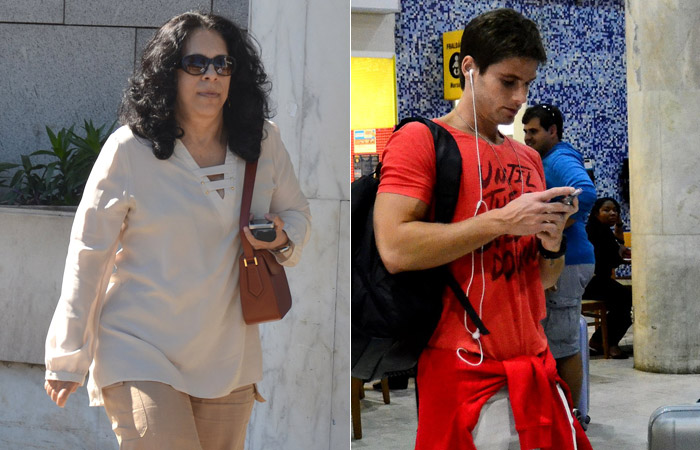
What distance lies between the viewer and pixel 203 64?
2793 millimetres

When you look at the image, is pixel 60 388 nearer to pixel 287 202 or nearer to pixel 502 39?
pixel 287 202

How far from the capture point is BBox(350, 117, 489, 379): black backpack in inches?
84.3

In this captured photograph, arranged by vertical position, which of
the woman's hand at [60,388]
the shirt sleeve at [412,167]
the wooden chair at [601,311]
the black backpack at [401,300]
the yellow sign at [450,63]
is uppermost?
the yellow sign at [450,63]

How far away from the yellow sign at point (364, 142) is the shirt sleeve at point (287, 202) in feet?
18.9

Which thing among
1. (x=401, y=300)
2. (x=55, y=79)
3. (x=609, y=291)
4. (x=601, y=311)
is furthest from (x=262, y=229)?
(x=609, y=291)

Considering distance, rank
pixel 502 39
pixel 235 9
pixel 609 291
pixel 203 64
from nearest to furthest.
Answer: pixel 502 39, pixel 203 64, pixel 235 9, pixel 609 291

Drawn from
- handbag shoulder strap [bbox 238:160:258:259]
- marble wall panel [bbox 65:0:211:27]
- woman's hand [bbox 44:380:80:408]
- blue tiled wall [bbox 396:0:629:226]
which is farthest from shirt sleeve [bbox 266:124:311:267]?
blue tiled wall [bbox 396:0:629:226]

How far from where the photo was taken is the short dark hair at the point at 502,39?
2.23 metres

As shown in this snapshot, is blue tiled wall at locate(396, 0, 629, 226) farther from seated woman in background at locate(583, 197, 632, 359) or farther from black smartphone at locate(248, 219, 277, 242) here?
black smartphone at locate(248, 219, 277, 242)

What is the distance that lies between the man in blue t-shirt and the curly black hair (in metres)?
2.48

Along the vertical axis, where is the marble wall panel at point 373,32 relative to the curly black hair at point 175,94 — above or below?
above

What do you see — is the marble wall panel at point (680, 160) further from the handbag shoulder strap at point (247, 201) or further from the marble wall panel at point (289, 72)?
the handbag shoulder strap at point (247, 201)

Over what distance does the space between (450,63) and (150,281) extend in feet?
28.0

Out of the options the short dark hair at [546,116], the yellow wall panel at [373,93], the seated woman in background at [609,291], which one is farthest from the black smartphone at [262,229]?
the seated woman in background at [609,291]
